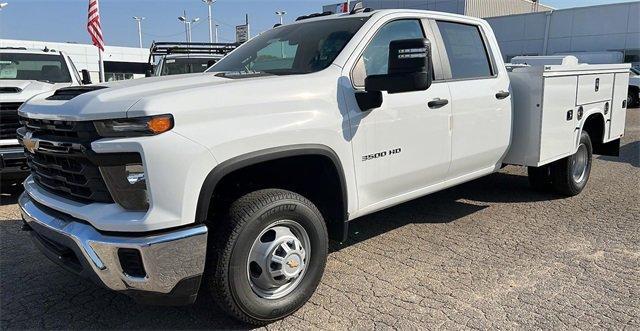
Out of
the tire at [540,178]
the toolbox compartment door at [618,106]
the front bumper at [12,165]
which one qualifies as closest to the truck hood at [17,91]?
the front bumper at [12,165]

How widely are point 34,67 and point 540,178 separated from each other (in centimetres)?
743

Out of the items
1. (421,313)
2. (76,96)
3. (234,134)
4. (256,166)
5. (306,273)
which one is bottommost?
(421,313)

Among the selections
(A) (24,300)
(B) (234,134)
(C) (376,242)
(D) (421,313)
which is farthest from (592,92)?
(A) (24,300)

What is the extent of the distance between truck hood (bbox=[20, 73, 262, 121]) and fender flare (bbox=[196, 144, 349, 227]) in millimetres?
471

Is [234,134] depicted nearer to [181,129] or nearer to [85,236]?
[181,129]

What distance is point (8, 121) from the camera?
5891 millimetres

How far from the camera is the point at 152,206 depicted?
249cm

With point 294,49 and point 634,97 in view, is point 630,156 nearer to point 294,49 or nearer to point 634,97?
point 294,49

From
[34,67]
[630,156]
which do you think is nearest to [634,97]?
[630,156]

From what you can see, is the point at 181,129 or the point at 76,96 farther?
the point at 76,96

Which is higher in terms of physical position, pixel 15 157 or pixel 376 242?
pixel 15 157

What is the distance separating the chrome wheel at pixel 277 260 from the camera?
9.77 feet

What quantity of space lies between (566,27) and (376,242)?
34322 millimetres

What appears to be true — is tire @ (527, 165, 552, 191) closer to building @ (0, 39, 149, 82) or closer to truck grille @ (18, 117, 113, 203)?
truck grille @ (18, 117, 113, 203)
